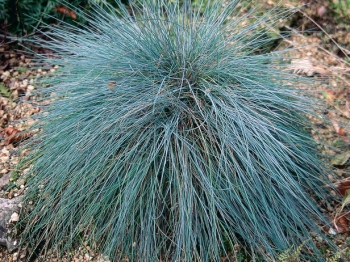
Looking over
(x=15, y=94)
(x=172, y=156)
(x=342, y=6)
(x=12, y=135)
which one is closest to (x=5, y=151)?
(x=12, y=135)

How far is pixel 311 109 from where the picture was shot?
2590 mm

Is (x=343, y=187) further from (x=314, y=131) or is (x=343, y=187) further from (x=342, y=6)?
(x=342, y=6)

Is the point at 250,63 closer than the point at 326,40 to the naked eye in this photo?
Yes

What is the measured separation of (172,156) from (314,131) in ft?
4.08

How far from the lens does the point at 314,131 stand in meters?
3.08

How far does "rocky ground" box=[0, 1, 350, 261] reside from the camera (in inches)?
103

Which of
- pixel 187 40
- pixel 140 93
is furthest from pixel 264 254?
pixel 187 40

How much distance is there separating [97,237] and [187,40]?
48.4 inches

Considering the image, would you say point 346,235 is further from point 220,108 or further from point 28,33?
point 28,33

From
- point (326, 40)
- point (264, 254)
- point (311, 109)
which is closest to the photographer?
point (264, 254)

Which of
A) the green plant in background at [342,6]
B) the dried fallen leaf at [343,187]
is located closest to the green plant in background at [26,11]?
the green plant in background at [342,6]

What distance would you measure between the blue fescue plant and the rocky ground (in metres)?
0.13

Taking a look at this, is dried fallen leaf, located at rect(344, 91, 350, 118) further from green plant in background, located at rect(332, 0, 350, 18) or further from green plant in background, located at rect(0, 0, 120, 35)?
green plant in background, located at rect(0, 0, 120, 35)

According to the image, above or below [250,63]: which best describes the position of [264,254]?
below
